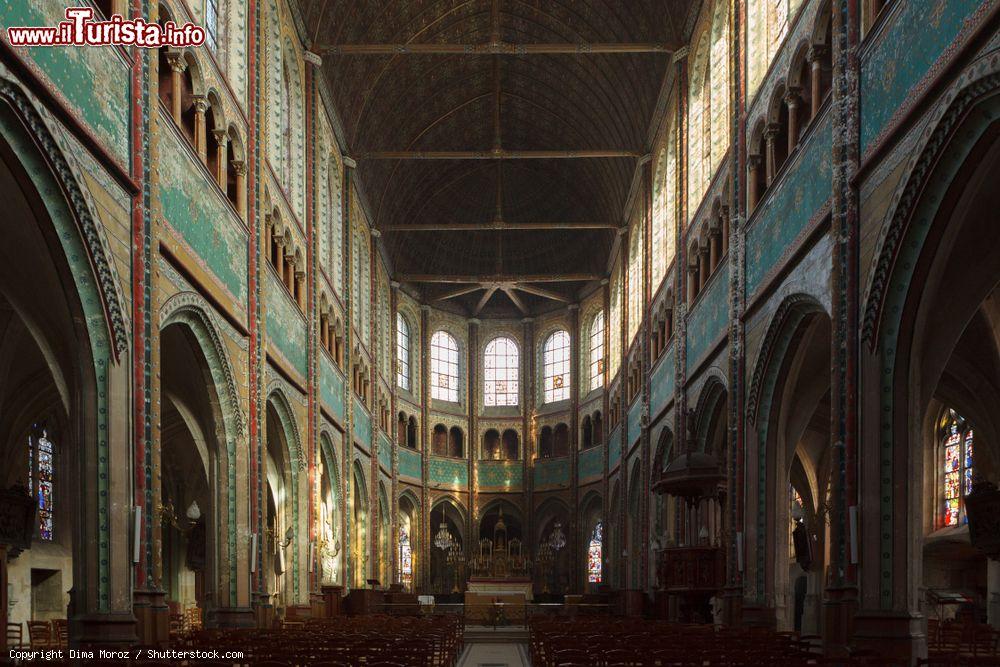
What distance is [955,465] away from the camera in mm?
28766

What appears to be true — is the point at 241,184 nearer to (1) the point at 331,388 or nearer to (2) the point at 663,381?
(1) the point at 331,388

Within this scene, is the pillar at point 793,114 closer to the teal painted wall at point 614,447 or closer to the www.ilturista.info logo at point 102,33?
the www.ilturista.info logo at point 102,33

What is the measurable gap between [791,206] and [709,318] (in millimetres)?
7482

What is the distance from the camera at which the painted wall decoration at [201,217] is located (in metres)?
17.1

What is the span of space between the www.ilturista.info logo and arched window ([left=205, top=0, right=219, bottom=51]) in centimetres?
341

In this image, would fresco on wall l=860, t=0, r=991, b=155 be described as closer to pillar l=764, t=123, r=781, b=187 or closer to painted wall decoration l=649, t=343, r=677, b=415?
pillar l=764, t=123, r=781, b=187

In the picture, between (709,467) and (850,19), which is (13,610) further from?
(850,19)

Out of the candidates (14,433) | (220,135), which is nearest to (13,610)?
(14,433)

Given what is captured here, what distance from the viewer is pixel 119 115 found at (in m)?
15.0

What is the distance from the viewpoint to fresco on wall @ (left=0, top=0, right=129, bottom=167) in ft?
40.6

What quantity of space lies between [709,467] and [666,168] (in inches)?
536

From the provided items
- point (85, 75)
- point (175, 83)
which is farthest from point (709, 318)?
point (85, 75)

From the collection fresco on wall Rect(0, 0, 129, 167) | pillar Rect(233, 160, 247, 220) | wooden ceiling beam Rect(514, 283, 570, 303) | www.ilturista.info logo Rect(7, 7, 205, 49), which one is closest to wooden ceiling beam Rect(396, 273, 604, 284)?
wooden ceiling beam Rect(514, 283, 570, 303)

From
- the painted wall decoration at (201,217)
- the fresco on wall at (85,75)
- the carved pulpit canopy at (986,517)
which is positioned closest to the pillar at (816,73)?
the carved pulpit canopy at (986,517)
